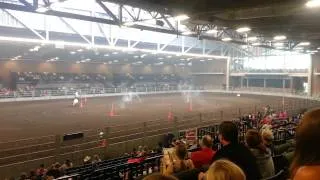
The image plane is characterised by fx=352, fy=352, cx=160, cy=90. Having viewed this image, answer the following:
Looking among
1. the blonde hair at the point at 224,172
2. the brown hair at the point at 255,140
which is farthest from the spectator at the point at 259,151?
the blonde hair at the point at 224,172

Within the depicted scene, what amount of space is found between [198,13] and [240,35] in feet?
41.3

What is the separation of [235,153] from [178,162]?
1166 millimetres

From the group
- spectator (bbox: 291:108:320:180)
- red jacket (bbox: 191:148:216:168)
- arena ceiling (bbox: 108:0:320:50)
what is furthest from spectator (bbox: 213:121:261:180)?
arena ceiling (bbox: 108:0:320:50)

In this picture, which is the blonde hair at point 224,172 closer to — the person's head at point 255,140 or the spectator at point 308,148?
the spectator at point 308,148

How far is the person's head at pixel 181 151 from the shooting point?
500 cm

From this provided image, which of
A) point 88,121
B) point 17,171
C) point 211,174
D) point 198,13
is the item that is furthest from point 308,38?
point 211,174

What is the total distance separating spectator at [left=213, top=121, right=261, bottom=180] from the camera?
4112mm

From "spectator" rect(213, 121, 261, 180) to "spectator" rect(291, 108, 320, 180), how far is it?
2.10m

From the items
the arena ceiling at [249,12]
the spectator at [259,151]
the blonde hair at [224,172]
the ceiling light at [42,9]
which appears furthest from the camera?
the arena ceiling at [249,12]

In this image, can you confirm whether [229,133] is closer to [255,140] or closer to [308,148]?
[255,140]

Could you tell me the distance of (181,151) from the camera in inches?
199

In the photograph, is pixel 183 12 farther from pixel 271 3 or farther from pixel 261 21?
pixel 261 21

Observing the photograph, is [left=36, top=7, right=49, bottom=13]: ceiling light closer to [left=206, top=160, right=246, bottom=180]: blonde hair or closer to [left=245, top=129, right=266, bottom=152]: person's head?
[left=245, top=129, right=266, bottom=152]: person's head

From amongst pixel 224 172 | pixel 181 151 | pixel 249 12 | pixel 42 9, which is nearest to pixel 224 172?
pixel 224 172
